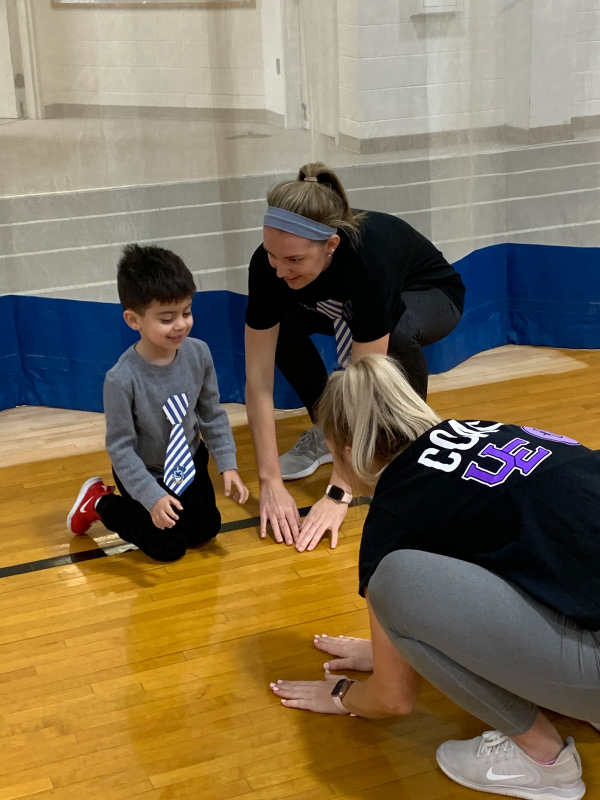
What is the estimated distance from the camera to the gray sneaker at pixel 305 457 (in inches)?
98.4

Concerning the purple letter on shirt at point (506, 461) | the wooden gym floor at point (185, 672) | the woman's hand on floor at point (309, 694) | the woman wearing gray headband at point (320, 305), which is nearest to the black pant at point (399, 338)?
the woman wearing gray headband at point (320, 305)

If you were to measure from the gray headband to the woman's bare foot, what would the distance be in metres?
0.80

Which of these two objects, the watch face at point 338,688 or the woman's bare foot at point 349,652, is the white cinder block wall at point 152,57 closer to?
the woman's bare foot at point 349,652

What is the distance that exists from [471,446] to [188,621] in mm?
816

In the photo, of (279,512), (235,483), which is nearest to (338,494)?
(279,512)

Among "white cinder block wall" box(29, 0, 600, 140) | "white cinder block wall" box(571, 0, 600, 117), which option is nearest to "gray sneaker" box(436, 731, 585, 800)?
"white cinder block wall" box(29, 0, 600, 140)

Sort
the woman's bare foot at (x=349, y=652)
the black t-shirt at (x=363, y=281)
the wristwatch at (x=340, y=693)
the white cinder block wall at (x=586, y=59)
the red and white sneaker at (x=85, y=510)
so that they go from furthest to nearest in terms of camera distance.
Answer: the white cinder block wall at (x=586, y=59)
the red and white sneaker at (x=85, y=510)
the black t-shirt at (x=363, y=281)
the woman's bare foot at (x=349, y=652)
the wristwatch at (x=340, y=693)

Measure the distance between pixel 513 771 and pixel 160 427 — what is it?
1056mm

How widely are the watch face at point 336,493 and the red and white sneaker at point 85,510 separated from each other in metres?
0.52

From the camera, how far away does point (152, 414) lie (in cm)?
211

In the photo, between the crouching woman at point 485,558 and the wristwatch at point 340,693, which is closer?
the crouching woman at point 485,558

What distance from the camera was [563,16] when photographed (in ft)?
9.78

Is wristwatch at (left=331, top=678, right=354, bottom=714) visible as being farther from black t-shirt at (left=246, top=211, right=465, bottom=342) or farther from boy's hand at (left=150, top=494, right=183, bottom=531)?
black t-shirt at (left=246, top=211, right=465, bottom=342)

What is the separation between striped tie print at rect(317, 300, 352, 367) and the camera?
7.37 ft
